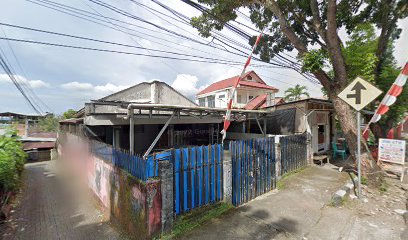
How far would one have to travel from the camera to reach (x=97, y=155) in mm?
5914

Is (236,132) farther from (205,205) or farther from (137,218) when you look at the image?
(137,218)

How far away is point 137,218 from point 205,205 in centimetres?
142

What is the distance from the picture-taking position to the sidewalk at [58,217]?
14.7ft

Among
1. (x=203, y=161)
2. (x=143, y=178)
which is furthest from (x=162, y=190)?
(x=203, y=161)

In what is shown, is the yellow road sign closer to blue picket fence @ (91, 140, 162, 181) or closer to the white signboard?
the white signboard

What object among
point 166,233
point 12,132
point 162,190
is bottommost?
point 166,233

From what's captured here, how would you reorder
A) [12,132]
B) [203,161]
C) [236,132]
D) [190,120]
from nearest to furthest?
[203,161] → [12,132] → [190,120] → [236,132]

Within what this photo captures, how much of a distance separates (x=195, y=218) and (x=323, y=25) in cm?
941

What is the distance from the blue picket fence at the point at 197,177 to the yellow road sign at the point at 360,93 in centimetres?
340

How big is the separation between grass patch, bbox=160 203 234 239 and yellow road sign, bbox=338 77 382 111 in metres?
3.86

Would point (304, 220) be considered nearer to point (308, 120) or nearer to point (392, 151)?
point (392, 151)

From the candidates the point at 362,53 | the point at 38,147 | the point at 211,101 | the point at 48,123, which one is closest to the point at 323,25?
the point at 362,53

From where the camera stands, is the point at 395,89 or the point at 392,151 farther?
the point at 392,151

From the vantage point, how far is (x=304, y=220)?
3.85 m
